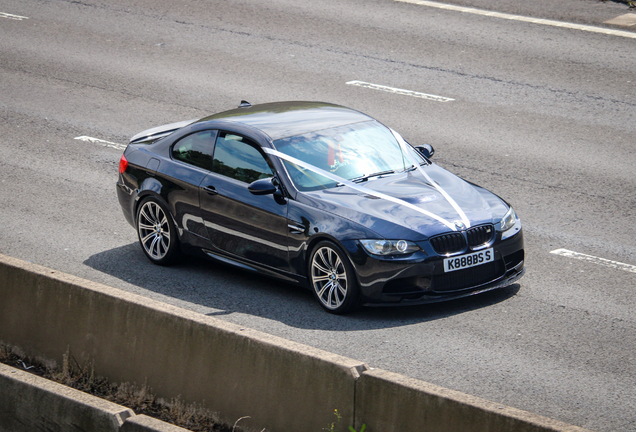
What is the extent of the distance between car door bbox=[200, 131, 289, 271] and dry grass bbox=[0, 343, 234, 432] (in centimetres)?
206

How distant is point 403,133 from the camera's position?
1297cm

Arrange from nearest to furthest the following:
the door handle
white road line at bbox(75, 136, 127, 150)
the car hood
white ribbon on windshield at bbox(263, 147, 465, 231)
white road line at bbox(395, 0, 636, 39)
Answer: the car hood < white ribbon on windshield at bbox(263, 147, 465, 231) < the door handle < white road line at bbox(75, 136, 127, 150) < white road line at bbox(395, 0, 636, 39)

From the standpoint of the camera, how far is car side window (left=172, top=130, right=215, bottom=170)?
354 inches

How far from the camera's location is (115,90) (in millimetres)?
15414

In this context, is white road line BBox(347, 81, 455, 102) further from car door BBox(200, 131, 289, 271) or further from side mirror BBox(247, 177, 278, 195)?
side mirror BBox(247, 177, 278, 195)

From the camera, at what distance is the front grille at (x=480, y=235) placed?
25.3 feet

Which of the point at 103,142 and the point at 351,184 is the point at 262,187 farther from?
the point at 103,142

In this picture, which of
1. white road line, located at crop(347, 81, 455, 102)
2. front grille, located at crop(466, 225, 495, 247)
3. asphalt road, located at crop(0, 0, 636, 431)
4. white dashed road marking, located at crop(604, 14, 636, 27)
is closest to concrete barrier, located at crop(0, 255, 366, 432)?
asphalt road, located at crop(0, 0, 636, 431)

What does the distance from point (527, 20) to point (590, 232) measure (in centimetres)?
924

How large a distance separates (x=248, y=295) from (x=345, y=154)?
5.38 ft

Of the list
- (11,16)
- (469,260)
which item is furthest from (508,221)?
(11,16)

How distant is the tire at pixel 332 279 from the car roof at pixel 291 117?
1.40 metres

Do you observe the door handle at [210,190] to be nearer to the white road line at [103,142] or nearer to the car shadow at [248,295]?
the car shadow at [248,295]

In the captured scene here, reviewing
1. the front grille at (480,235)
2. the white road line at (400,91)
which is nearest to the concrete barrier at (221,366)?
the front grille at (480,235)
